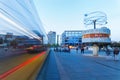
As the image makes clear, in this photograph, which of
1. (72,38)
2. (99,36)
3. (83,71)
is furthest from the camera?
(72,38)

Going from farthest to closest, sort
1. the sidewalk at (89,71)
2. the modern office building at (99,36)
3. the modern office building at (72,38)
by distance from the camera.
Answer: the modern office building at (72,38)
the modern office building at (99,36)
the sidewalk at (89,71)

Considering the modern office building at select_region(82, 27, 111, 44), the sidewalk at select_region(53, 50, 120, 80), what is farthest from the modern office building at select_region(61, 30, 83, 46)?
the sidewalk at select_region(53, 50, 120, 80)

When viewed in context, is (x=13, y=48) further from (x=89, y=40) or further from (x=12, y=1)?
(x=89, y=40)

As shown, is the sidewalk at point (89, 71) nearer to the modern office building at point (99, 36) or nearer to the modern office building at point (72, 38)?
the modern office building at point (99, 36)

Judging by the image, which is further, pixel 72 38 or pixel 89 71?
pixel 72 38

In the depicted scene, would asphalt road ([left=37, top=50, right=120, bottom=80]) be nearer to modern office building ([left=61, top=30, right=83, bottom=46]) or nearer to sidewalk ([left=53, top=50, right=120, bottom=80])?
sidewalk ([left=53, top=50, right=120, bottom=80])

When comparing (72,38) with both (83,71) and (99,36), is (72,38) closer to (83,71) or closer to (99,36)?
→ (99,36)

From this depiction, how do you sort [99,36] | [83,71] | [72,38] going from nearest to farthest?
[83,71], [99,36], [72,38]

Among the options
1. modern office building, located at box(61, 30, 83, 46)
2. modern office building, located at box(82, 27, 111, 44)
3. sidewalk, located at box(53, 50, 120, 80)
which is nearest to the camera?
sidewalk, located at box(53, 50, 120, 80)

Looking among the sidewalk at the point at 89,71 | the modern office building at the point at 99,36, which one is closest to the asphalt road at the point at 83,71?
the sidewalk at the point at 89,71

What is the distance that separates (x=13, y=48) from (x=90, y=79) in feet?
29.5

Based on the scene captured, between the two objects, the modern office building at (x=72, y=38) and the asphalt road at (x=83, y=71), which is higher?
the modern office building at (x=72, y=38)

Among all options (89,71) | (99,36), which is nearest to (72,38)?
(99,36)

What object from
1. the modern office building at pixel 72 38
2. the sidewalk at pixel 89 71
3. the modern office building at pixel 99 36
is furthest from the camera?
the modern office building at pixel 72 38
